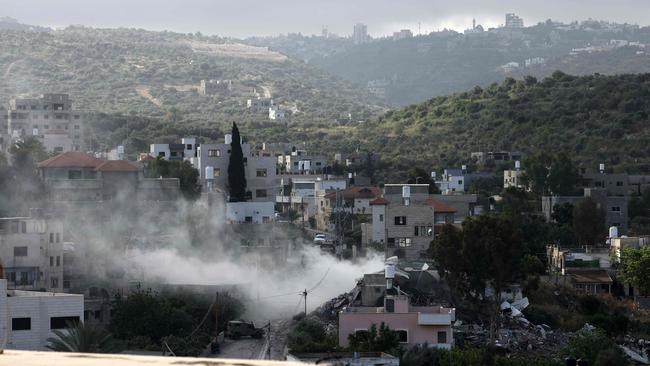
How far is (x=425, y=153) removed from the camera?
313ft

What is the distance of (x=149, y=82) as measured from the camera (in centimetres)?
16762

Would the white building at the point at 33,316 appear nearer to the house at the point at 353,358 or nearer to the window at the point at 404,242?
the house at the point at 353,358

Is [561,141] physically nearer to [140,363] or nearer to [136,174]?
[136,174]

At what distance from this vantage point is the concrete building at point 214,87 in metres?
164

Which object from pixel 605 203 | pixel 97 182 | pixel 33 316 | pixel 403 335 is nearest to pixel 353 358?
pixel 403 335

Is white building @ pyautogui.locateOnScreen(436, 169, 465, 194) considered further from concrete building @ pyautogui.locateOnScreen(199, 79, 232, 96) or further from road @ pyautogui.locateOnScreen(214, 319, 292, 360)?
concrete building @ pyautogui.locateOnScreen(199, 79, 232, 96)

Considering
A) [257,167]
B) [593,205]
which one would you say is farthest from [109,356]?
[257,167]

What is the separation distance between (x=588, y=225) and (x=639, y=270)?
Result: 1171 centimetres

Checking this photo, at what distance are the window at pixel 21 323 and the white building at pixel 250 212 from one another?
80.1ft

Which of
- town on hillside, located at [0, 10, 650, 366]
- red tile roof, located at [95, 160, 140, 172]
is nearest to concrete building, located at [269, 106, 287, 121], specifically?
town on hillside, located at [0, 10, 650, 366]

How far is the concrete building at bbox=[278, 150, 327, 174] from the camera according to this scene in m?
79.9

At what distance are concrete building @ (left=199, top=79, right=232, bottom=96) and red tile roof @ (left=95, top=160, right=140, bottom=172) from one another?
355 ft

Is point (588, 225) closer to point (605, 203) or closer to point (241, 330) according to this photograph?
point (605, 203)

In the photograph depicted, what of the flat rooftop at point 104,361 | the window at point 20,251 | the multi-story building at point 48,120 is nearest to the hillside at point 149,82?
the multi-story building at point 48,120
